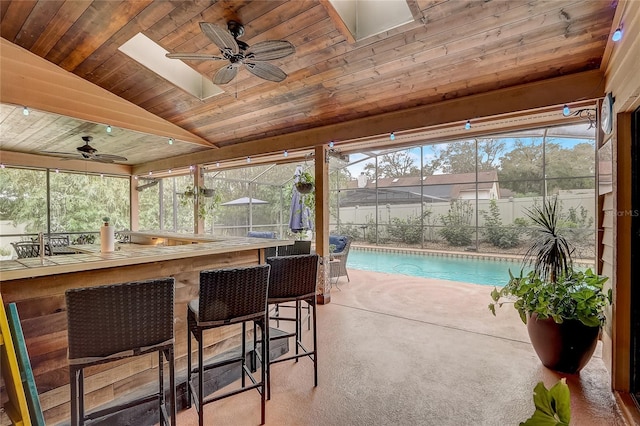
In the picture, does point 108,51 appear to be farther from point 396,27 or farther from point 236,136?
point 396,27

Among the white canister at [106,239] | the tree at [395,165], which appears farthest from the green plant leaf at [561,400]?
the tree at [395,165]

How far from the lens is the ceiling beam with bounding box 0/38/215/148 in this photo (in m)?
3.47

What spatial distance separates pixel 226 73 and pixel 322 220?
2405 mm

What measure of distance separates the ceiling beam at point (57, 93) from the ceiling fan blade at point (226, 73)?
2511 millimetres

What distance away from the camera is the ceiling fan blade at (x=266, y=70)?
2.62 m

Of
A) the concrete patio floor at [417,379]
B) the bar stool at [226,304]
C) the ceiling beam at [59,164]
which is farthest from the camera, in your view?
→ the ceiling beam at [59,164]

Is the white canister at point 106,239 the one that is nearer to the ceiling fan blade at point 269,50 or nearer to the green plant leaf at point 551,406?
the ceiling fan blade at point 269,50

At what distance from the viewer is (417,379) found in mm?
2455

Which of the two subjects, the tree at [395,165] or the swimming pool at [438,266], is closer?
the swimming pool at [438,266]

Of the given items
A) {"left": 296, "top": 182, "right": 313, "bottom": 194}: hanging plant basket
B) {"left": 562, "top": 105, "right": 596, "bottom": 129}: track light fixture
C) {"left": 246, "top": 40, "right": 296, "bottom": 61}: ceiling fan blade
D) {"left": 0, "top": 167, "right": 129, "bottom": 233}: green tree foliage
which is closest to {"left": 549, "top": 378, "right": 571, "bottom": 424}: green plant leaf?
{"left": 246, "top": 40, "right": 296, "bottom": 61}: ceiling fan blade

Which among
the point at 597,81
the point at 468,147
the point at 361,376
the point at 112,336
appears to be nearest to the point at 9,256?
the point at 112,336

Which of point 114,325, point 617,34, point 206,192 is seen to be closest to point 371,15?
point 617,34

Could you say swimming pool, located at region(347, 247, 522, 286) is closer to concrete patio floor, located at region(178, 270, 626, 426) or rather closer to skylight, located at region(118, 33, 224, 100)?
concrete patio floor, located at region(178, 270, 626, 426)

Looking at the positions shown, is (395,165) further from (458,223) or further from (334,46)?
(334,46)
